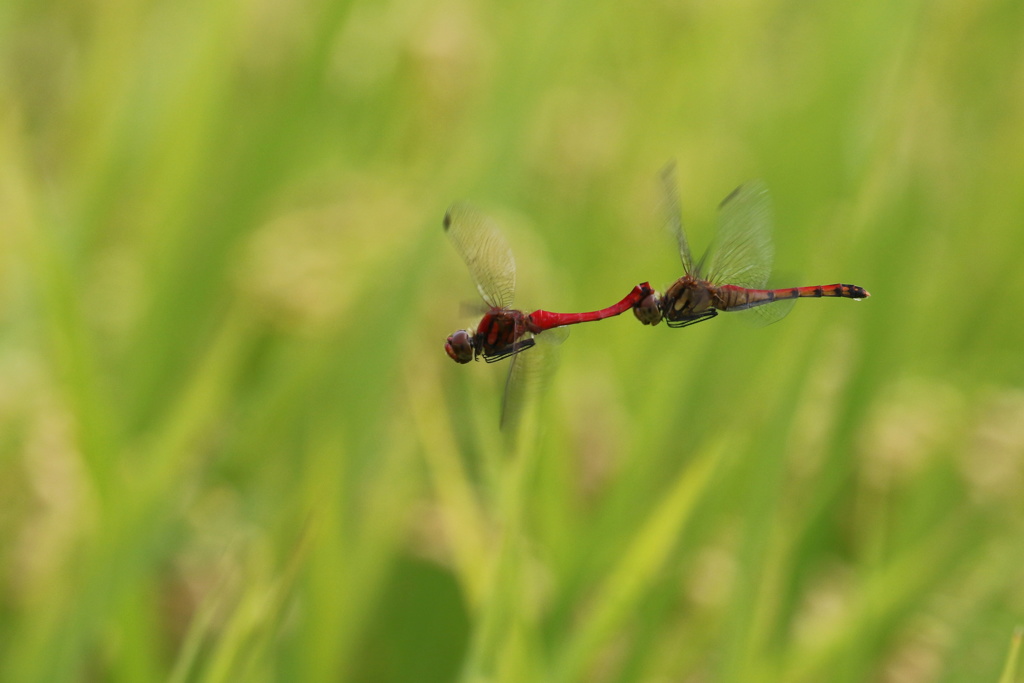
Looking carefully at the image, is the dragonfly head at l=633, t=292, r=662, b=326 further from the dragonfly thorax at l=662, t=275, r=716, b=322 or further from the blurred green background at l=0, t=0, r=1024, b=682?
the blurred green background at l=0, t=0, r=1024, b=682

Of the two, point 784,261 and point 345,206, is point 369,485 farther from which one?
point 784,261

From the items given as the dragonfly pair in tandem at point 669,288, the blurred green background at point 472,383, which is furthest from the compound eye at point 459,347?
the blurred green background at point 472,383

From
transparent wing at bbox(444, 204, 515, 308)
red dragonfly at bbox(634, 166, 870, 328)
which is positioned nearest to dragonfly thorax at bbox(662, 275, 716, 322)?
red dragonfly at bbox(634, 166, 870, 328)

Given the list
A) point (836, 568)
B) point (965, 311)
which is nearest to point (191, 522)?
point (836, 568)

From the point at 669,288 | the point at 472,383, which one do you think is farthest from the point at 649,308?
the point at 472,383

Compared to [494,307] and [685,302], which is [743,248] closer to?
[685,302]

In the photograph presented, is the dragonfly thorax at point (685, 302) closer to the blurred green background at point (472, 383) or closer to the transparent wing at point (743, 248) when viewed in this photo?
the transparent wing at point (743, 248)

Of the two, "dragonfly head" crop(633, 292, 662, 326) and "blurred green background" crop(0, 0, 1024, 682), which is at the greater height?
"blurred green background" crop(0, 0, 1024, 682)
